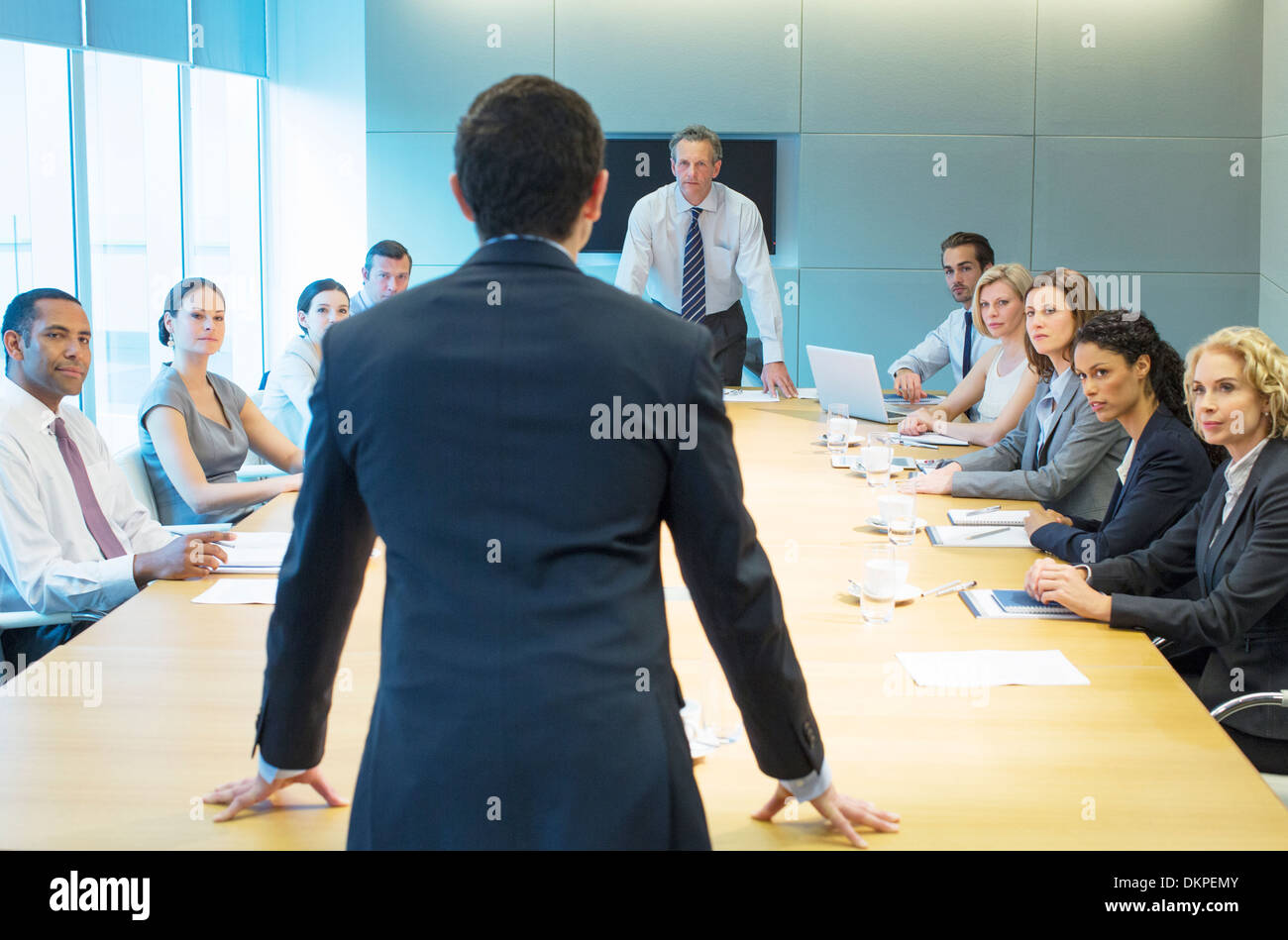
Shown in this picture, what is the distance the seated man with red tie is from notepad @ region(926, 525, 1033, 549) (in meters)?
1.61

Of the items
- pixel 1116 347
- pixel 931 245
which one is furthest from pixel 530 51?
pixel 1116 347

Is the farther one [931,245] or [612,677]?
[931,245]

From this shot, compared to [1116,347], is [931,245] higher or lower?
higher

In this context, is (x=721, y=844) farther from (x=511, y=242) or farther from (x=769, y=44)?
(x=769, y=44)

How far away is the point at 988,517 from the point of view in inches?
123

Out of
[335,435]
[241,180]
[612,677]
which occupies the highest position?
[241,180]

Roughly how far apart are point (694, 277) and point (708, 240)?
7.0 inches

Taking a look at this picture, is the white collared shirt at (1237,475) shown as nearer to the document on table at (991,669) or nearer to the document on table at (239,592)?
the document on table at (991,669)

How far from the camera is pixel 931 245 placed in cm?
685

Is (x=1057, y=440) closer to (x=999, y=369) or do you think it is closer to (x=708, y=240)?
(x=999, y=369)

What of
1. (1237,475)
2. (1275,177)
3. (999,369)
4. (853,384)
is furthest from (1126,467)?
(1275,177)

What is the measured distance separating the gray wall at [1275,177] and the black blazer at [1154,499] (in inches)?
163

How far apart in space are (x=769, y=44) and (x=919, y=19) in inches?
31.7
